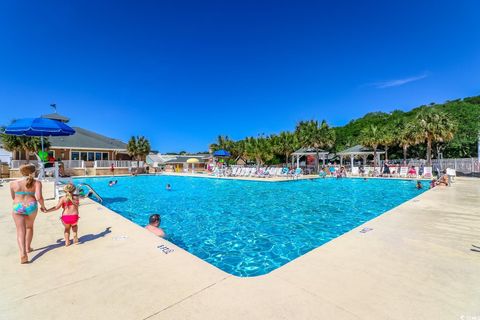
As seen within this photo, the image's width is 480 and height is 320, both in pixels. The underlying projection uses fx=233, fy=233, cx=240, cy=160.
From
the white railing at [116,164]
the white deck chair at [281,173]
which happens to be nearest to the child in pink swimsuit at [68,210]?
the white deck chair at [281,173]

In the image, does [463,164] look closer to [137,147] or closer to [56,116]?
[137,147]

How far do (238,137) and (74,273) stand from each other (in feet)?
133

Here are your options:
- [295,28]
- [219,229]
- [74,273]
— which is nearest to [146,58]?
[295,28]

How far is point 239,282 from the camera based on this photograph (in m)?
2.60

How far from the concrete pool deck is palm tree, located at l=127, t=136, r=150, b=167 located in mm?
26712

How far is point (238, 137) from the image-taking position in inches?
1692

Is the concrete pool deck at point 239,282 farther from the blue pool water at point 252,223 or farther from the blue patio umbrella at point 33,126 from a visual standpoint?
the blue patio umbrella at point 33,126

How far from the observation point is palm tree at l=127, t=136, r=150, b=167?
2948 cm

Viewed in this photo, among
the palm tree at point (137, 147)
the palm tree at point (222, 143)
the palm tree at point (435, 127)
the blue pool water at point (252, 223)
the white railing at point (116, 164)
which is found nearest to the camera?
the blue pool water at point (252, 223)

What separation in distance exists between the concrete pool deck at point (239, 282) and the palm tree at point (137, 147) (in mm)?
26712

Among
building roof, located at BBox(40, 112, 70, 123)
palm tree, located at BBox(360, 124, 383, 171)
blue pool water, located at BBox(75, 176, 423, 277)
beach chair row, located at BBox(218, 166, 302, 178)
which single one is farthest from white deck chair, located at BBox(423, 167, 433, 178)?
building roof, located at BBox(40, 112, 70, 123)

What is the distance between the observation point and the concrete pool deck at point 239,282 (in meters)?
2.08

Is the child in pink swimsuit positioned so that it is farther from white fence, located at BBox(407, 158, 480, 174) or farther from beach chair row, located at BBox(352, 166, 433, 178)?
white fence, located at BBox(407, 158, 480, 174)

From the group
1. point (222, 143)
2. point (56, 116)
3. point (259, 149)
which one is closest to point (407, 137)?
point (259, 149)
